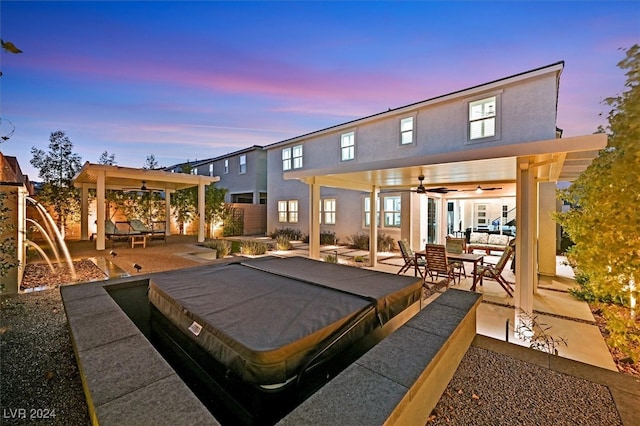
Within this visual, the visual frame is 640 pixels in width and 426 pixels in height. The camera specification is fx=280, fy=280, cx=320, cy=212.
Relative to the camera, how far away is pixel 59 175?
12.2m

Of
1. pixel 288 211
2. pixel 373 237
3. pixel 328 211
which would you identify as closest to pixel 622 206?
pixel 373 237

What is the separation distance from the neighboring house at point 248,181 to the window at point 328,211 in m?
5.54

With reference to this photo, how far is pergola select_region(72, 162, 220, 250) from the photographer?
9.02 m

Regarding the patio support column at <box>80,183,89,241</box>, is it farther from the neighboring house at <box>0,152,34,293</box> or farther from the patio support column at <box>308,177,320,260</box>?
the patio support column at <box>308,177,320,260</box>

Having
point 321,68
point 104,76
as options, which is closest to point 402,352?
point 321,68

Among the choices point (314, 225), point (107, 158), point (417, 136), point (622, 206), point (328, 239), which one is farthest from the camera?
point (107, 158)

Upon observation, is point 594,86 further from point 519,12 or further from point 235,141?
point 235,141

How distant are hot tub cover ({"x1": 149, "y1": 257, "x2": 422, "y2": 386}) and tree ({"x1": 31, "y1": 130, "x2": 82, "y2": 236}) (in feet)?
41.6

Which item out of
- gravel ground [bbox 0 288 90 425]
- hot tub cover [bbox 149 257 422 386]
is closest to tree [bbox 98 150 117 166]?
gravel ground [bbox 0 288 90 425]

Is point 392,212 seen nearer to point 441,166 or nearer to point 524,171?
point 441,166

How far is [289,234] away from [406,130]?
8180 millimetres

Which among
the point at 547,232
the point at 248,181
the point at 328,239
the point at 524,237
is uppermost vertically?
the point at 248,181

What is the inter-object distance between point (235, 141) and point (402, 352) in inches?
735

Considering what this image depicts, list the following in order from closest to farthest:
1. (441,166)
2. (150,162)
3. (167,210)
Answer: (441,166)
(167,210)
(150,162)
